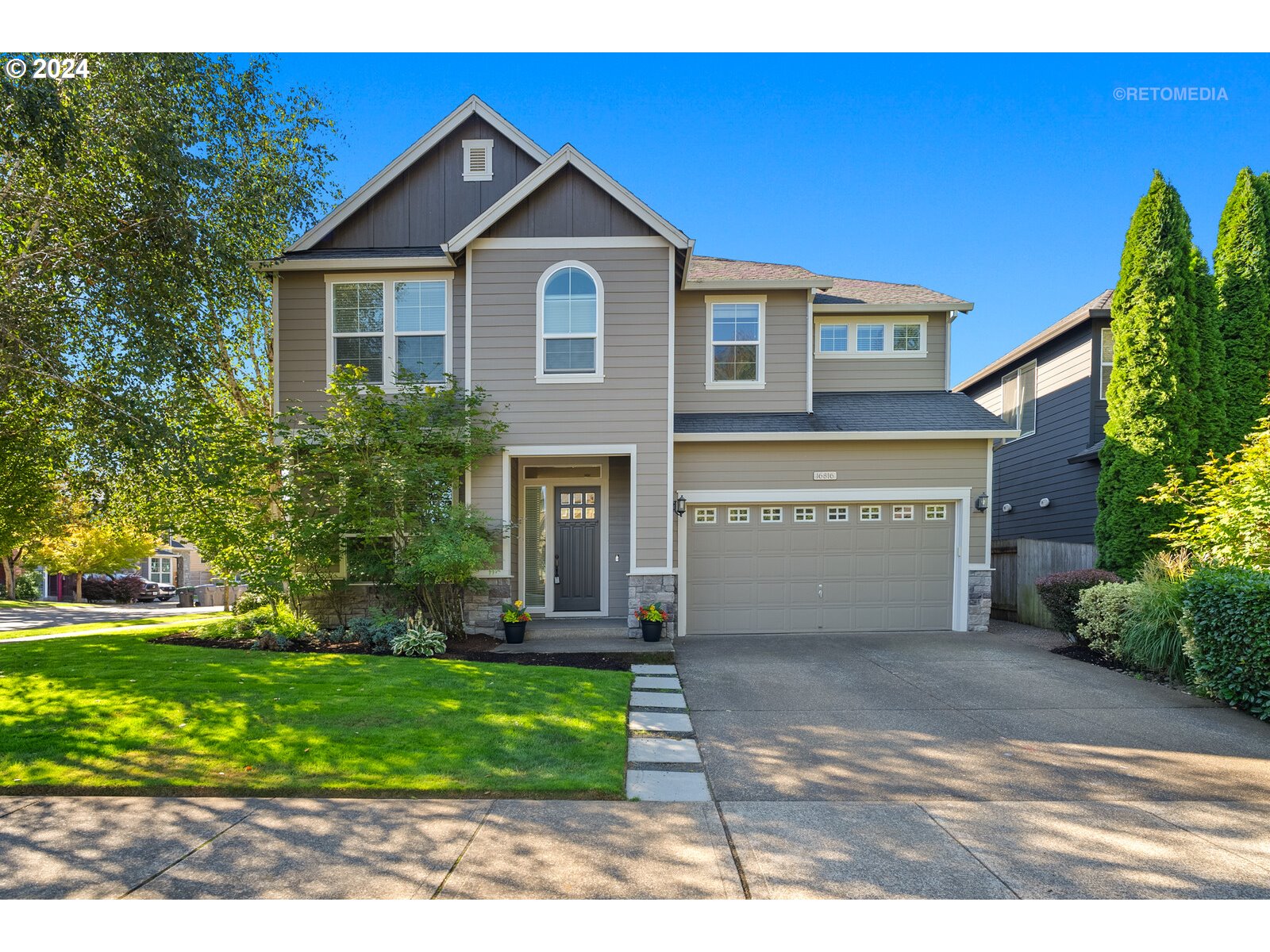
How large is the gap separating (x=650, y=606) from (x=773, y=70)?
6813 millimetres

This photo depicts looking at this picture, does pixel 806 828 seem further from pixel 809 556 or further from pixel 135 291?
pixel 135 291

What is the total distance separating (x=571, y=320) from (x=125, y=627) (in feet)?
34.9

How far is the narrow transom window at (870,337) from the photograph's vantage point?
12586mm

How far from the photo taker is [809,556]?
1066 cm

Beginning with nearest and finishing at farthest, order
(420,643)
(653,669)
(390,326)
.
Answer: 1. (653,669)
2. (420,643)
3. (390,326)

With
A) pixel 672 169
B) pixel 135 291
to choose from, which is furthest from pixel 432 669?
pixel 672 169

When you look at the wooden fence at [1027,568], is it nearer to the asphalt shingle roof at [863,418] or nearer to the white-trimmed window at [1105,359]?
the asphalt shingle roof at [863,418]

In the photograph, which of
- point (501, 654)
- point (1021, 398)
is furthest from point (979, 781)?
point (1021, 398)

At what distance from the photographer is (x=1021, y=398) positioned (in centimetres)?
1545

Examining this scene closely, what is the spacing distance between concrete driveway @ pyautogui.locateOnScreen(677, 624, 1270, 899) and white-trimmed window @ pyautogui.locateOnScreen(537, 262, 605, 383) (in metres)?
4.75

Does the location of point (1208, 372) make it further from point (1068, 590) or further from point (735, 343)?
point (735, 343)

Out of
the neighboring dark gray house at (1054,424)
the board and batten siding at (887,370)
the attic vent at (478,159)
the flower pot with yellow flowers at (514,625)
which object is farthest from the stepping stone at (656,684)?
the attic vent at (478,159)

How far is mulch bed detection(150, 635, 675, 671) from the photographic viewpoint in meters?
8.27

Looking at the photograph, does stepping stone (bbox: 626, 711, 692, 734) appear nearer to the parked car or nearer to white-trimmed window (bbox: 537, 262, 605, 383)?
white-trimmed window (bbox: 537, 262, 605, 383)
